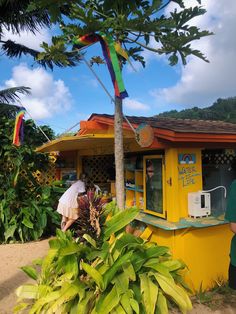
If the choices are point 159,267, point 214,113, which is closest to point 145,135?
point 159,267

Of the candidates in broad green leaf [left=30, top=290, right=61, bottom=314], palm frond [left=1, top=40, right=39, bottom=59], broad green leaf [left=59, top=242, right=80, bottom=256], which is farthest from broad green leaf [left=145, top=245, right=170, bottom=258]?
palm frond [left=1, top=40, right=39, bottom=59]

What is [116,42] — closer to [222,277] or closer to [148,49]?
[148,49]

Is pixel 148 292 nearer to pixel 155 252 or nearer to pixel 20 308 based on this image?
pixel 155 252

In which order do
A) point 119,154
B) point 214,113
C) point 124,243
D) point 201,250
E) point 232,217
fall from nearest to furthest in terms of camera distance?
1. point 232,217
2. point 124,243
3. point 119,154
4. point 201,250
5. point 214,113

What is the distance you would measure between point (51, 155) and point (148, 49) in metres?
5.58

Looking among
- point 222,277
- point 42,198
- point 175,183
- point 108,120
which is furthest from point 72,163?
point 222,277

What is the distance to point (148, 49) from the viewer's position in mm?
4258

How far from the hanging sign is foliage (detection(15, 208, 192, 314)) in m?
1.13

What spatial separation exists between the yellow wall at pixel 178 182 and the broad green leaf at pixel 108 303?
1.84m

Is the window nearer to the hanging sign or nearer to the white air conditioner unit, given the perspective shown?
the white air conditioner unit

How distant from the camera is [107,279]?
133 inches

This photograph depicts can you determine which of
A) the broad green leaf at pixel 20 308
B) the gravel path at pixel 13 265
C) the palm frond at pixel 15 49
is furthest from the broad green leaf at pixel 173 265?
the palm frond at pixel 15 49

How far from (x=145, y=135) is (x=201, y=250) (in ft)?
6.71

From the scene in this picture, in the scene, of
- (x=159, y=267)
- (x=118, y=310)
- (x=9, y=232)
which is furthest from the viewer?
(x=9, y=232)
